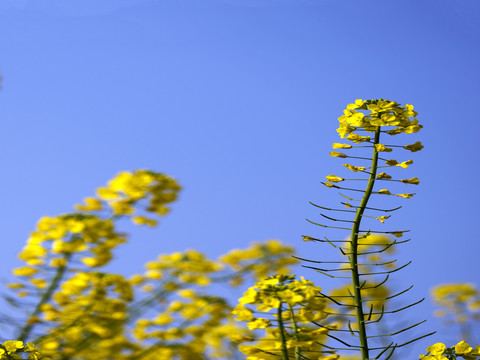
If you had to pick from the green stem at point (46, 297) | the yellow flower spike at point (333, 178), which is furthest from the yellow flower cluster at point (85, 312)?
the yellow flower spike at point (333, 178)

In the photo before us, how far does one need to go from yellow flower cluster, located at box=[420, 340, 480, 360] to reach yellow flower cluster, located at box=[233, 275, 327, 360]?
1.05 ft

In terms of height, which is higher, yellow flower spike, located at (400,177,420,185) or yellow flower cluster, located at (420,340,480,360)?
yellow flower spike, located at (400,177,420,185)

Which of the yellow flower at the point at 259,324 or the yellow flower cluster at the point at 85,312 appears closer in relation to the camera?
the yellow flower at the point at 259,324

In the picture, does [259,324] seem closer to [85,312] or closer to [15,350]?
[15,350]

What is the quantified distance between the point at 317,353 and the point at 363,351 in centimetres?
28

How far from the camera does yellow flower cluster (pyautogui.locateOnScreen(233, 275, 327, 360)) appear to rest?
170 cm

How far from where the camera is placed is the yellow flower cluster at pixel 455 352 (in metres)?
1.72

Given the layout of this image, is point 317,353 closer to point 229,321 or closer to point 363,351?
point 363,351

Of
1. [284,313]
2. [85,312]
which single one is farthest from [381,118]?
[85,312]

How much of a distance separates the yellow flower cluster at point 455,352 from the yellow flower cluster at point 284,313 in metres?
0.32

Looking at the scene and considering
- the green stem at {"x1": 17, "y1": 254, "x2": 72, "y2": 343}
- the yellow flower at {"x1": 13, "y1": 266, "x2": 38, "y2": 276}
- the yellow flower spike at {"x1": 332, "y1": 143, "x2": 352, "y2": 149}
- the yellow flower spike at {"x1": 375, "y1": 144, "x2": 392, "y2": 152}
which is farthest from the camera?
the yellow flower at {"x1": 13, "y1": 266, "x2": 38, "y2": 276}

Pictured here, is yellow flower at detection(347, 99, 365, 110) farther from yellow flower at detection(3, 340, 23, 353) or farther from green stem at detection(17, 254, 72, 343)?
green stem at detection(17, 254, 72, 343)

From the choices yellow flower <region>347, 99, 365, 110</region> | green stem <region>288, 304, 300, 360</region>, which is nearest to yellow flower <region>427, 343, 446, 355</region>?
green stem <region>288, 304, 300, 360</region>

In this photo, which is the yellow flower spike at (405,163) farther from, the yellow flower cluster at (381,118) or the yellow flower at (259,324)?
the yellow flower at (259,324)
